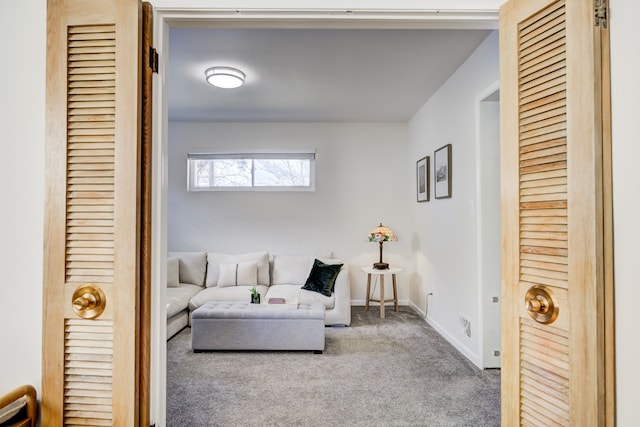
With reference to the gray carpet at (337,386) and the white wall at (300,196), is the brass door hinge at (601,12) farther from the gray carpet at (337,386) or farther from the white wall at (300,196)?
the white wall at (300,196)

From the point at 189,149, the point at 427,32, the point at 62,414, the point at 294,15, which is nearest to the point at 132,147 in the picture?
the point at 294,15

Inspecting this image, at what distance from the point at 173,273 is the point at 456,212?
3.49m

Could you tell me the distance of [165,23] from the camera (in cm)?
138

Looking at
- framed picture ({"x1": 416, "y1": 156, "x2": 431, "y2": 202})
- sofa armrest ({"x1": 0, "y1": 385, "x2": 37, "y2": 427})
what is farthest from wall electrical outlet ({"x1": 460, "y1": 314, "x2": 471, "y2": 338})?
sofa armrest ({"x1": 0, "y1": 385, "x2": 37, "y2": 427})

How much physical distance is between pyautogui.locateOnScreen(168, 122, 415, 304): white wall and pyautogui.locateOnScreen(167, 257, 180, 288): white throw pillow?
61cm

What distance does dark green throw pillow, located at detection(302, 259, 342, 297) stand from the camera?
4.16 metres

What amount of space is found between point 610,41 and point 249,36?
231cm

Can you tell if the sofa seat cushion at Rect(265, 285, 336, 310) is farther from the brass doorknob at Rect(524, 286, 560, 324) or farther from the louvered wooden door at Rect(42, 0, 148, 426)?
the brass doorknob at Rect(524, 286, 560, 324)

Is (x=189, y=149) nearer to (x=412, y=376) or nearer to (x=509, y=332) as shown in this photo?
(x=412, y=376)

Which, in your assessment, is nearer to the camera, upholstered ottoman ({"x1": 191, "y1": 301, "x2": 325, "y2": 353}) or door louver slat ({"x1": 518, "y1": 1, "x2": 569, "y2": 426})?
door louver slat ({"x1": 518, "y1": 1, "x2": 569, "y2": 426})

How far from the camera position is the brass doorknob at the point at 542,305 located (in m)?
1.13

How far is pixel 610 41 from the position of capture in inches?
42.3

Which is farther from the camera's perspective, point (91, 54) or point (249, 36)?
point (249, 36)

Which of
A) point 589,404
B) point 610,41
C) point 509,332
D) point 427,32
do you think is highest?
point 427,32
